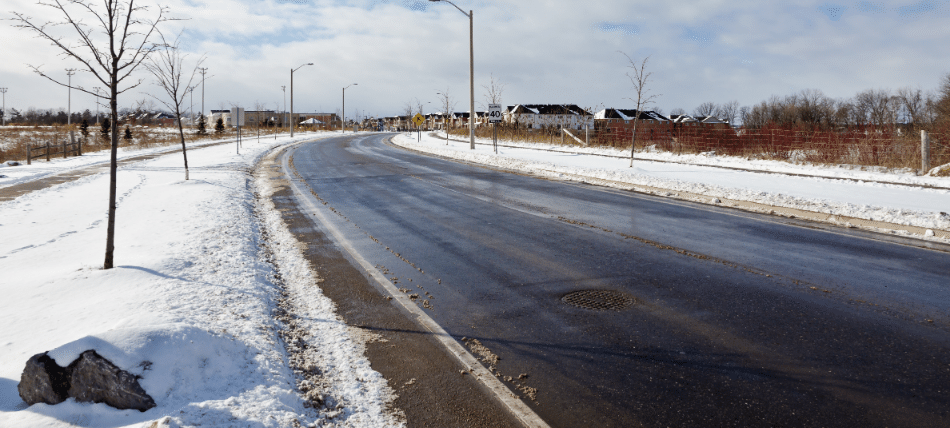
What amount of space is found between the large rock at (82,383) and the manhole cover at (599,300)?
Answer: 3.69m

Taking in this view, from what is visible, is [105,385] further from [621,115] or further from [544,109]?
[544,109]

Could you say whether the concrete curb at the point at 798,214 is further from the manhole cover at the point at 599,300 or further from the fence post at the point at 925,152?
the fence post at the point at 925,152

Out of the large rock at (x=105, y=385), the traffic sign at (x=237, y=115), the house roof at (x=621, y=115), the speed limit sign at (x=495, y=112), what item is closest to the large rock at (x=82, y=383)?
the large rock at (x=105, y=385)

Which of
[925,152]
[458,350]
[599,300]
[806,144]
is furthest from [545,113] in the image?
[458,350]

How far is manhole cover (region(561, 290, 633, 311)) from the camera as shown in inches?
218

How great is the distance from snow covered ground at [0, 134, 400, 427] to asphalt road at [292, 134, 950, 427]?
1.07 metres

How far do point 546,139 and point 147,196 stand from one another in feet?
108

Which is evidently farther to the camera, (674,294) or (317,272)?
(317,272)

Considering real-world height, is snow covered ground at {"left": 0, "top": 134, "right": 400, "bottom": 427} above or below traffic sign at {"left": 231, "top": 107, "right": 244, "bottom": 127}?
below

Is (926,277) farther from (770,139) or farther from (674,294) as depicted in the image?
(770,139)

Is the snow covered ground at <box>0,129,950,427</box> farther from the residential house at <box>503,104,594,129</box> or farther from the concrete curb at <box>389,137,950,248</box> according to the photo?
the residential house at <box>503,104,594,129</box>

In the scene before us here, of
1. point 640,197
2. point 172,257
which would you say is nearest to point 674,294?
point 172,257

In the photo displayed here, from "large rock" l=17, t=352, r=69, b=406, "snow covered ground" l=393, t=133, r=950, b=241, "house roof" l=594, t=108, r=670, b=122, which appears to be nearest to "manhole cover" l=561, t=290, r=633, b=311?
"large rock" l=17, t=352, r=69, b=406

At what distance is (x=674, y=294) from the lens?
5.91 m
